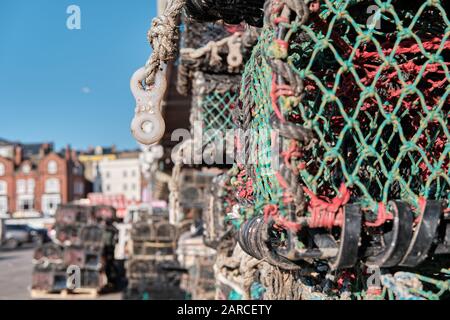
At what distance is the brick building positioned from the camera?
4966cm

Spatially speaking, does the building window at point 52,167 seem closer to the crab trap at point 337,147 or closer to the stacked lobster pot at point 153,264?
the stacked lobster pot at point 153,264

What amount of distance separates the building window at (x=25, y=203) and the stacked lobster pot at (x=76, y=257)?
133 feet

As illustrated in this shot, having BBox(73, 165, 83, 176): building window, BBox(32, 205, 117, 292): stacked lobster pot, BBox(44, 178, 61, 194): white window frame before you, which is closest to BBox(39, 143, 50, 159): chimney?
BBox(44, 178, 61, 194): white window frame

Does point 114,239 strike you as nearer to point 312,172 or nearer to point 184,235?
point 184,235

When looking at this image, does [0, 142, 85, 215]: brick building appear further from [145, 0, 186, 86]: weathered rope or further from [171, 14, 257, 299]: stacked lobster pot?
[145, 0, 186, 86]: weathered rope

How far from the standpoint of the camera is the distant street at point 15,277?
11.6 m

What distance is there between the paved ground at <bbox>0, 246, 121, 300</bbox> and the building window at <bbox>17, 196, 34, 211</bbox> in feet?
95.7

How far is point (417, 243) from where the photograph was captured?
125 centimetres

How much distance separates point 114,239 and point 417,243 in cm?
1113

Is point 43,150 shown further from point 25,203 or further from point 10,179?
point 25,203

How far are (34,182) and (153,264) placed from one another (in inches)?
1763

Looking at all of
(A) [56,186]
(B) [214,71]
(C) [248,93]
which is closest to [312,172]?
(C) [248,93]

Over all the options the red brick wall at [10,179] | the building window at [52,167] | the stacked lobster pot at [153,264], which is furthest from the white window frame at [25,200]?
the stacked lobster pot at [153,264]

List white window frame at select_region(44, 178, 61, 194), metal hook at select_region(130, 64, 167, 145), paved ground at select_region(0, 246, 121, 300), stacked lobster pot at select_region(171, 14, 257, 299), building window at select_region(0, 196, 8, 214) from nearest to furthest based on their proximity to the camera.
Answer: metal hook at select_region(130, 64, 167, 145), stacked lobster pot at select_region(171, 14, 257, 299), paved ground at select_region(0, 246, 121, 300), building window at select_region(0, 196, 8, 214), white window frame at select_region(44, 178, 61, 194)
